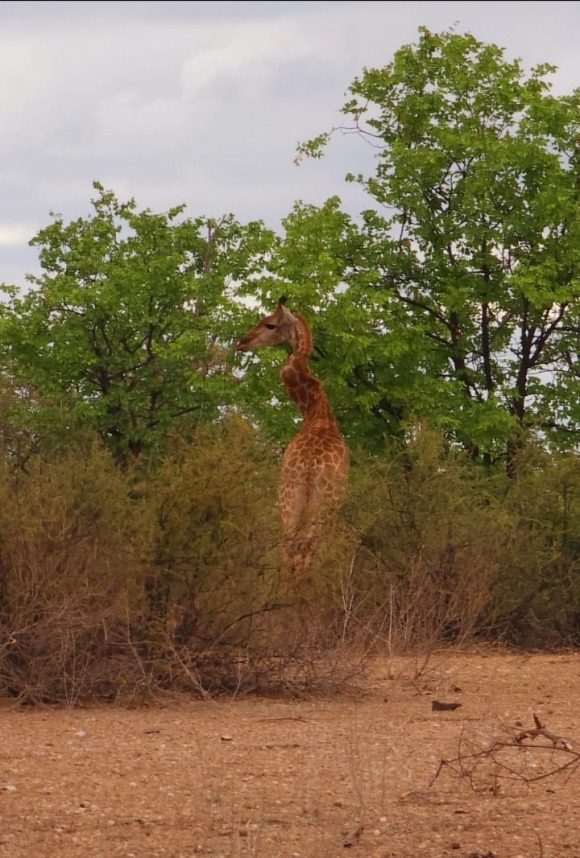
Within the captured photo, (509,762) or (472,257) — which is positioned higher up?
(472,257)

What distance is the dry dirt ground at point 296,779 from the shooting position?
638 centimetres

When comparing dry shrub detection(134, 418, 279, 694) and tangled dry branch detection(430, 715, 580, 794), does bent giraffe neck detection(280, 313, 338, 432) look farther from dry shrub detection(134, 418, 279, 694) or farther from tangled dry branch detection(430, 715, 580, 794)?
tangled dry branch detection(430, 715, 580, 794)

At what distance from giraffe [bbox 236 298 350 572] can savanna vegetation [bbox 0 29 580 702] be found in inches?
9.0

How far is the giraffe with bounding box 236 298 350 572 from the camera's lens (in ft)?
38.0

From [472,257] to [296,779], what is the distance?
19.1 m

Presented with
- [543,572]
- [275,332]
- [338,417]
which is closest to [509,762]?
[543,572]

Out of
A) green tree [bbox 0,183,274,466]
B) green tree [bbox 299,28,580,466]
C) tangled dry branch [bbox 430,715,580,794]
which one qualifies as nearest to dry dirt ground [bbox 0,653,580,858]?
tangled dry branch [bbox 430,715,580,794]

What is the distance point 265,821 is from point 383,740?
224 cm

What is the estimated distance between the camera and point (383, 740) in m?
8.84

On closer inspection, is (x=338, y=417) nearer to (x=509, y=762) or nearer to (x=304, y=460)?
(x=304, y=460)

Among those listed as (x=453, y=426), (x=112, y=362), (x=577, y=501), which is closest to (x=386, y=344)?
(x=453, y=426)

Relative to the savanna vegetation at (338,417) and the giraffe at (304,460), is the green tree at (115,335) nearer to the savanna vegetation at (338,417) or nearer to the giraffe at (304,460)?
the savanna vegetation at (338,417)

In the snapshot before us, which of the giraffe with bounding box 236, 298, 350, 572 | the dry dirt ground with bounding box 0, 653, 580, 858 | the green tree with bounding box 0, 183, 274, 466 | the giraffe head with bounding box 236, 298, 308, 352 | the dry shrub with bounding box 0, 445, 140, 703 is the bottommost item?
the dry dirt ground with bounding box 0, 653, 580, 858

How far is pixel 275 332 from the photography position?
15984 millimetres
